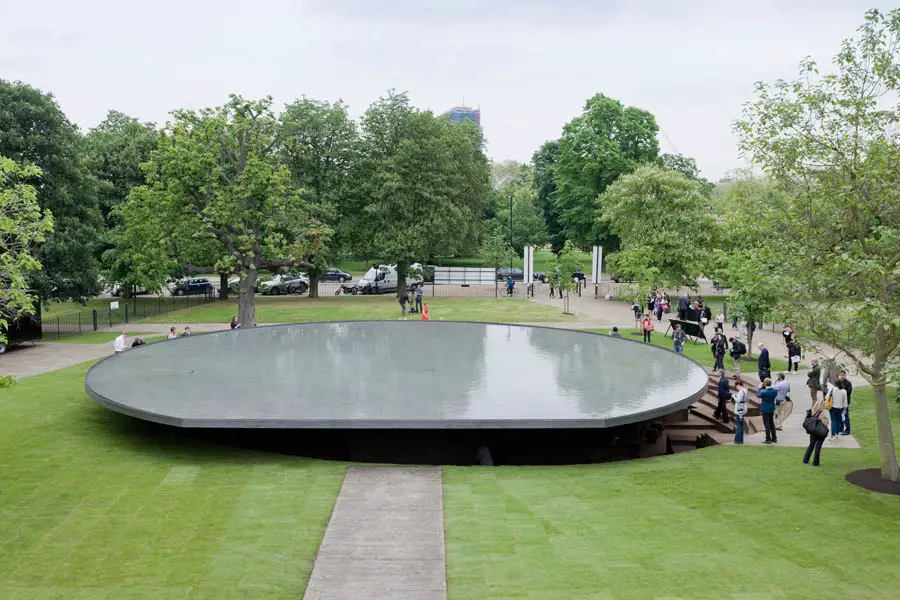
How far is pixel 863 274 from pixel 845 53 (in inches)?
163

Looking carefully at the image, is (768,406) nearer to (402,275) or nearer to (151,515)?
(151,515)

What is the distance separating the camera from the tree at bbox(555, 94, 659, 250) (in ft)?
198

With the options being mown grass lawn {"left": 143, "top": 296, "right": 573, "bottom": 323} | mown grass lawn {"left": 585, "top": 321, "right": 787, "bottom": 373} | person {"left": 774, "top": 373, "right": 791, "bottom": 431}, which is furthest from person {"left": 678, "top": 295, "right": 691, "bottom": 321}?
person {"left": 774, "top": 373, "right": 791, "bottom": 431}

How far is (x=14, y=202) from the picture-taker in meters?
13.2

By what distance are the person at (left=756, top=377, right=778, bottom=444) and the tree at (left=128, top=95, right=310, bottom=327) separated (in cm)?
2307

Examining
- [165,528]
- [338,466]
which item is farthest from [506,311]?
[165,528]

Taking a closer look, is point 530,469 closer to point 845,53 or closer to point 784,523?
point 784,523

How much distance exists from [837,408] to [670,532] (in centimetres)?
911

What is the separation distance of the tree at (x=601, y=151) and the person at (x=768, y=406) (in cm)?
4307

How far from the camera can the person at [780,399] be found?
59.2 feet

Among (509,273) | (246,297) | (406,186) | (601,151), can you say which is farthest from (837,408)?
(509,273)

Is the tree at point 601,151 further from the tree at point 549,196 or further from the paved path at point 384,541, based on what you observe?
the paved path at point 384,541

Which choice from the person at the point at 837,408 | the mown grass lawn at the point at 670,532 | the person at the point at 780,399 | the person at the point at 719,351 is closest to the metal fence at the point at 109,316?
the person at the point at 719,351

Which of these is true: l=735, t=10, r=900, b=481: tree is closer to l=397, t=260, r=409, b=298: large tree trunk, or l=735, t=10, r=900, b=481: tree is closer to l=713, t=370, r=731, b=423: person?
l=713, t=370, r=731, b=423: person
